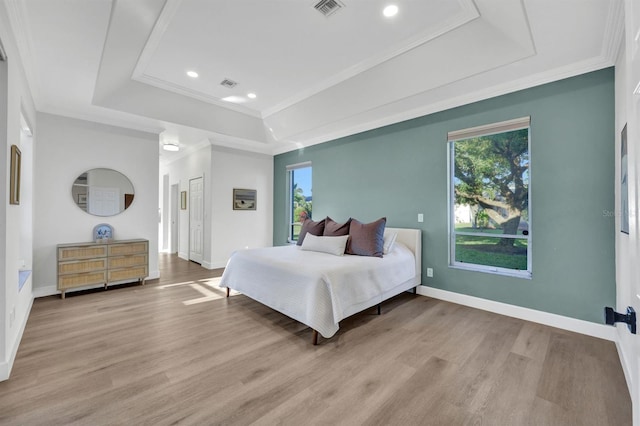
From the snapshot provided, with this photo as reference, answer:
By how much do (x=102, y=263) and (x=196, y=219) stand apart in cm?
237

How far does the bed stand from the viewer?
252 centimetres

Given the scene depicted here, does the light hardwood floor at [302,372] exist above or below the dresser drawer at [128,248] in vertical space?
below

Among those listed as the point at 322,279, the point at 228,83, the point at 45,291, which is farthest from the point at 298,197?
the point at 45,291

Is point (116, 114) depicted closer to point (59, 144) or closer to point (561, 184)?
point (59, 144)

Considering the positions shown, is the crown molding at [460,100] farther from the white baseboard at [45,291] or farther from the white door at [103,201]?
the white baseboard at [45,291]

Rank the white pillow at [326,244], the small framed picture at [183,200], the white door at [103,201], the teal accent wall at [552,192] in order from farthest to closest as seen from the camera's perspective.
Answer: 1. the small framed picture at [183,200]
2. the white door at [103,201]
3. the white pillow at [326,244]
4. the teal accent wall at [552,192]

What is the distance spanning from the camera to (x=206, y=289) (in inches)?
164

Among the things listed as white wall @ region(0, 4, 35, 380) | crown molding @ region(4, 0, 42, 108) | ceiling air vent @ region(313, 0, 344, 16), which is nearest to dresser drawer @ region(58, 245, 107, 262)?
white wall @ region(0, 4, 35, 380)

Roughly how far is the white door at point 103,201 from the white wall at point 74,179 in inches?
3.5

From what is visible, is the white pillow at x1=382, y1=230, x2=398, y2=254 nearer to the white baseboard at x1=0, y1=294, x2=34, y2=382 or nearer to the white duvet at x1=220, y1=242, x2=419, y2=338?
the white duvet at x1=220, y1=242, x2=419, y2=338

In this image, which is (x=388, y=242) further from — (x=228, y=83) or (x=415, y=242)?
(x=228, y=83)

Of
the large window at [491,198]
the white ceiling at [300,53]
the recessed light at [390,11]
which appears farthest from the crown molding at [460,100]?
the recessed light at [390,11]

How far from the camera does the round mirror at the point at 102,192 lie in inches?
161

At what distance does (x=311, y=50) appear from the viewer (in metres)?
2.97
